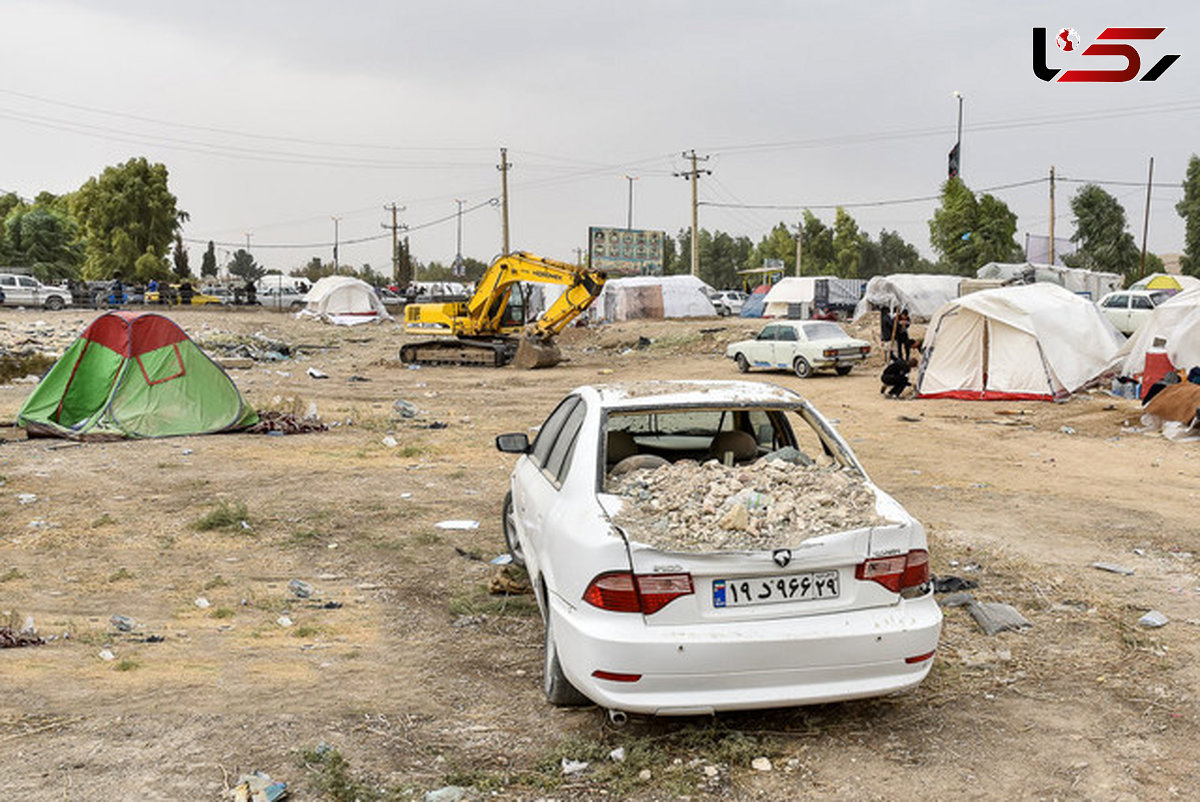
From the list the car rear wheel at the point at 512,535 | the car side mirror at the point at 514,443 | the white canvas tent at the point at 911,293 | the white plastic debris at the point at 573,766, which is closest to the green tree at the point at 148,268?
the white canvas tent at the point at 911,293

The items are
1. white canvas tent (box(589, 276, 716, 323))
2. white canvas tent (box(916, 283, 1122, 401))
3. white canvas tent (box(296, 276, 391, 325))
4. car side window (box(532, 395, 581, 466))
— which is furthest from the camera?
white canvas tent (box(296, 276, 391, 325))

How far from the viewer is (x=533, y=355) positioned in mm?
28672

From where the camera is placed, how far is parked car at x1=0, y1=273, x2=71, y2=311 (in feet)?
148

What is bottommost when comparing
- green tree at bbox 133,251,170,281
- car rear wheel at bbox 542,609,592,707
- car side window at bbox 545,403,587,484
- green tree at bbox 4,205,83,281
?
car rear wheel at bbox 542,609,592,707

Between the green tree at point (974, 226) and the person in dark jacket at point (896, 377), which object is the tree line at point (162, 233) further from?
the person in dark jacket at point (896, 377)

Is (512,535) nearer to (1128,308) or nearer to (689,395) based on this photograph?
(689,395)

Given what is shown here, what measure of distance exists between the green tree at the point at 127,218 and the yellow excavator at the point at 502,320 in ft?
141

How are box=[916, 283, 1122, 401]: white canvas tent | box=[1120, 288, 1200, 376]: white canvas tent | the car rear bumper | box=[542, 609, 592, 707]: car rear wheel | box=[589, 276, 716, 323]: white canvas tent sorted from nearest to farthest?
the car rear bumper
box=[542, 609, 592, 707]: car rear wheel
box=[1120, 288, 1200, 376]: white canvas tent
box=[916, 283, 1122, 401]: white canvas tent
box=[589, 276, 716, 323]: white canvas tent

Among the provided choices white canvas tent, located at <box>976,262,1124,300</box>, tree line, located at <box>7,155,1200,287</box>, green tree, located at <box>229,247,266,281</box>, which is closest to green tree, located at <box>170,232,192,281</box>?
tree line, located at <box>7,155,1200,287</box>

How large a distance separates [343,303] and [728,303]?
67.5 feet

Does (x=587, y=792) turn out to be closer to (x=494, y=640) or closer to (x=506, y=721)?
(x=506, y=721)

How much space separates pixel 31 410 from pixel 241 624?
9.77 m

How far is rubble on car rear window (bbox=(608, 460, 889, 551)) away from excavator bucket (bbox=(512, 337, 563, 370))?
23845 millimetres

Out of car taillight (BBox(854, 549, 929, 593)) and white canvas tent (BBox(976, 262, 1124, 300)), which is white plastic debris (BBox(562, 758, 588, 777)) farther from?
white canvas tent (BBox(976, 262, 1124, 300))
